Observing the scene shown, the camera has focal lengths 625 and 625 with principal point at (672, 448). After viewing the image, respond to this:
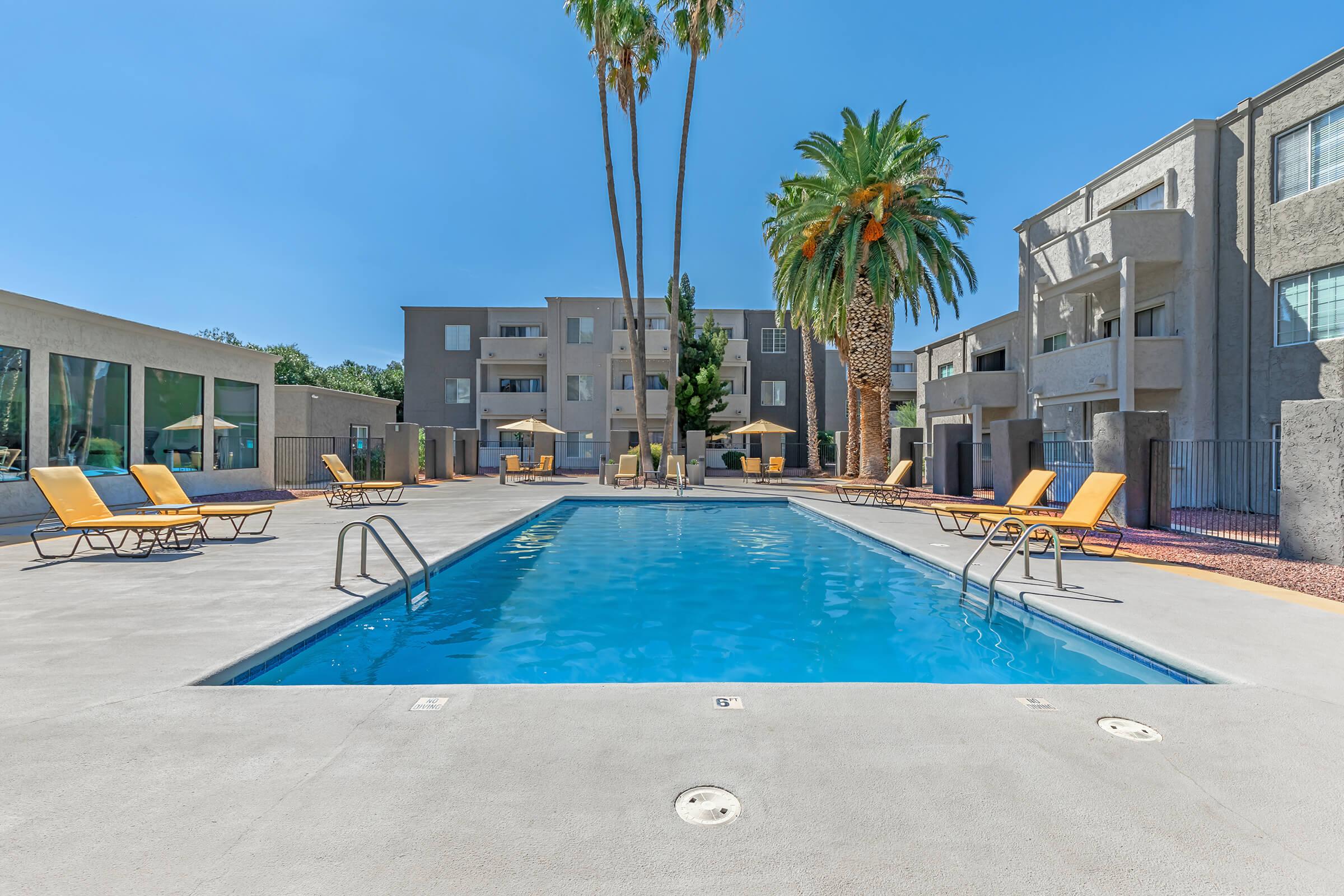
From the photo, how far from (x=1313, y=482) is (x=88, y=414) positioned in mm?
21196

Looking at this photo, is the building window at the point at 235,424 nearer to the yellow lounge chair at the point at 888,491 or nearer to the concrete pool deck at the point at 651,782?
the concrete pool deck at the point at 651,782

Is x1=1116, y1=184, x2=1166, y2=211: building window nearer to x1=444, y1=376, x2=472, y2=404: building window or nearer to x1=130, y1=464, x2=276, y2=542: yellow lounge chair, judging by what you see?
x1=130, y1=464, x2=276, y2=542: yellow lounge chair

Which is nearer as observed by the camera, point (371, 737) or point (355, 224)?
point (371, 737)

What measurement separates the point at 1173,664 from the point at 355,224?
35.2 metres

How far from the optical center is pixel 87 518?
8.41 m

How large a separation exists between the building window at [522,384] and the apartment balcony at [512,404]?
129 centimetres

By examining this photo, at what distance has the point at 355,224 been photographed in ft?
102

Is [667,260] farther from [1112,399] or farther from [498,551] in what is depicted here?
[498,551]

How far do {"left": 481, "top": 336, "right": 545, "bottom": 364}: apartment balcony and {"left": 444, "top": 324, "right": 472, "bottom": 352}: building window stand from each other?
2394mm

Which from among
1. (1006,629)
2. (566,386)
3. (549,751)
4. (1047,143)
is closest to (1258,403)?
(1047,143)

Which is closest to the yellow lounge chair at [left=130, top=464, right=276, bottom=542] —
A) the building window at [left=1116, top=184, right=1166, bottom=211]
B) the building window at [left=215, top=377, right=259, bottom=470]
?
the building window at [left=215, top=377, right=259, bottom=470]

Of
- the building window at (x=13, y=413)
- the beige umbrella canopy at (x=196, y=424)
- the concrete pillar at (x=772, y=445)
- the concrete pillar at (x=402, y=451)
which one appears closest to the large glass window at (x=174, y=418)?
the beige umbrella canopy at (x=196, y=424)

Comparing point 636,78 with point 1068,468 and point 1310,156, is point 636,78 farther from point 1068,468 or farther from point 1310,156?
point 1068,468

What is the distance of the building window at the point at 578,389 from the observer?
118 ft
